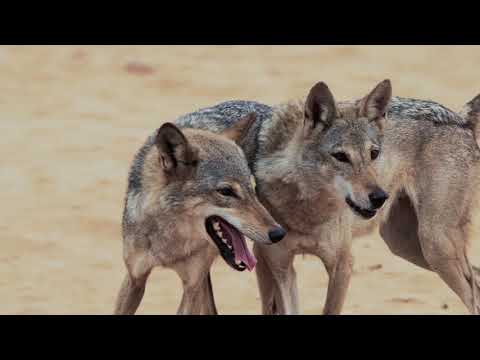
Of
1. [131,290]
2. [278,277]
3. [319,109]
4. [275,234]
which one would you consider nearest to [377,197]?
[275,234]

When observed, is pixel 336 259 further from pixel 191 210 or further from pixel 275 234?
pixel 191 210

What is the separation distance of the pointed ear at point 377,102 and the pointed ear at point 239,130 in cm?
85

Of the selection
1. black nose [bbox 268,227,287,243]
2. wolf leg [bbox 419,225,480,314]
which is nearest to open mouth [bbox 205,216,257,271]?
black nose [bbox 268,227,287,243]

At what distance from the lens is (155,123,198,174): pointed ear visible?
25.6ft

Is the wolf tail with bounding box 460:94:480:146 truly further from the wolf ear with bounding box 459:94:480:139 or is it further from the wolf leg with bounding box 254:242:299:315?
the wolf leg with bounding box 254:242:299:315

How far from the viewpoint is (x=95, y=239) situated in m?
12.3

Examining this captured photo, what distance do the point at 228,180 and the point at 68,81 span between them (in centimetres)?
1075

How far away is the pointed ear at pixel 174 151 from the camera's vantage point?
7.80 metres

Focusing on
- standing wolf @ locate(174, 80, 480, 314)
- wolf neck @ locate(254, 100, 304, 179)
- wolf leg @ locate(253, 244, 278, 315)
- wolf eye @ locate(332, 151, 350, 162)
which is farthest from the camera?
wolf leg @ locate(253, 244, 278, 315)

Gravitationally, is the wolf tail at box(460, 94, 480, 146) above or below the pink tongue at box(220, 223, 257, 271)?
above

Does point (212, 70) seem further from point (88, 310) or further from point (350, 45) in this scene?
point (88, 310)

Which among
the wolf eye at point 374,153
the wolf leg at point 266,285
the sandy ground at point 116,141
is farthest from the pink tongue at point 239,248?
the sandy ground at point 116,141

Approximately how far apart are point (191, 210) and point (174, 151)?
16.9 inches

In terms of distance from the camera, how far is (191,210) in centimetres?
790
